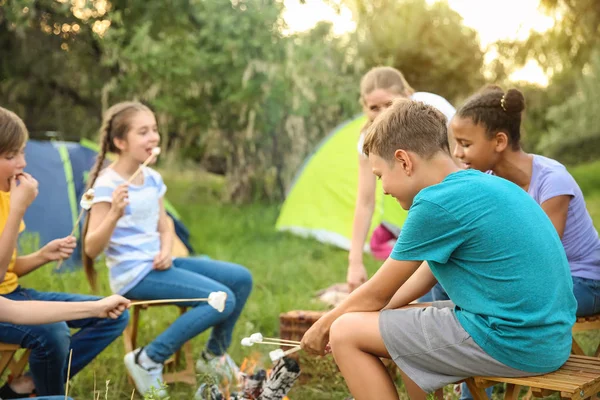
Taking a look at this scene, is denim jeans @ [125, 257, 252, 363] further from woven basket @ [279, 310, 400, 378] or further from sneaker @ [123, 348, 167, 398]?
woven basket @ [279, 310, 400, 378]

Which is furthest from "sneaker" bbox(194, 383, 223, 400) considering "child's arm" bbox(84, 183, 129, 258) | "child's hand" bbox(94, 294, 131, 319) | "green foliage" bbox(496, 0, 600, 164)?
"green foliage" bbox(496, 0, 600, 164)

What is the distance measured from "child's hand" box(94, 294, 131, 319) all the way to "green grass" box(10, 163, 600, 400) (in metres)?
0.59

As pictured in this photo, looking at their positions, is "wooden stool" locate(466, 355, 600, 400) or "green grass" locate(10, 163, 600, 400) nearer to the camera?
"wooden stool" locate(466, 355, 600, 400)

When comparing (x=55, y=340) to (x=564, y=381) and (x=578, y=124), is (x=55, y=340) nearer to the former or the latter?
(x=564, y=381)

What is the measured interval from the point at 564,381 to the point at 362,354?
57 centimetres

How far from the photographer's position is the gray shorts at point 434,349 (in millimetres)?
2075

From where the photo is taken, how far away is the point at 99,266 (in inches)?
213

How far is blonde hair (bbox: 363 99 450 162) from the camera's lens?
2.19m

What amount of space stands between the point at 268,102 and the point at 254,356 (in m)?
4.94

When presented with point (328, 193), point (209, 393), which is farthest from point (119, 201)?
point (328, 193)

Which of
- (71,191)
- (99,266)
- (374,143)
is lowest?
(99,266)

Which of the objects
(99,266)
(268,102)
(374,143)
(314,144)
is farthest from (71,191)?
(374,143)

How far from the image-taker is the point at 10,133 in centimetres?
280

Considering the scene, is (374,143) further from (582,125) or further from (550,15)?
(582,125)
